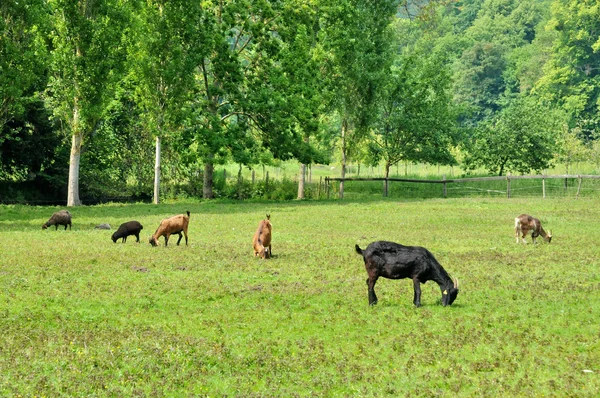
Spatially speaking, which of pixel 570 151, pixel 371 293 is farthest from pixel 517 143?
pixel 371 293

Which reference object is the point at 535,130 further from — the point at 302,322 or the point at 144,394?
the point at 144,394

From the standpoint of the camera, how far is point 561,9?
13788 centimetres

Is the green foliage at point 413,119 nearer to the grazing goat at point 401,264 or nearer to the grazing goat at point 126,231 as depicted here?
the grazing goat at point 126,231

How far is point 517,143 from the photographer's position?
72.5 metres

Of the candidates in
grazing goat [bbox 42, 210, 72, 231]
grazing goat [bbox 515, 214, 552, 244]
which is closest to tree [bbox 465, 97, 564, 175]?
grazing goat [bbox 515, 214, 552, 244]

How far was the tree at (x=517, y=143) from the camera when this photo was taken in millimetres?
72250

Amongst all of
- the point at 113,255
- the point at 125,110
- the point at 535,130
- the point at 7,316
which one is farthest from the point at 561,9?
the point at 7,316

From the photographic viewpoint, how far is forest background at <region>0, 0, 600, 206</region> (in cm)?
5100

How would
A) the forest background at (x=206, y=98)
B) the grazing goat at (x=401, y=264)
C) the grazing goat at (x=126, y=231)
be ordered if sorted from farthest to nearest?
1. the forest background at (x=206, y=98)
2. the grazing goat at (x=126, y=231)
3. the grazing goat at (x=401, y=264)

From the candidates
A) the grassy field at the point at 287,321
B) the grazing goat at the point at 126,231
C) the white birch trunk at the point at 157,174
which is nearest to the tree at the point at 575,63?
the white birch trunk at the point at 157,174

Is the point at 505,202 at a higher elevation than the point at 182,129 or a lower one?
lower

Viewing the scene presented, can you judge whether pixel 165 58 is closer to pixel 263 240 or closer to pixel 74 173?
pixel 74 173

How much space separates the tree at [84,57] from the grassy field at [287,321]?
22.1 metres

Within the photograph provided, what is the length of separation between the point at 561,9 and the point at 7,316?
13562 cm
